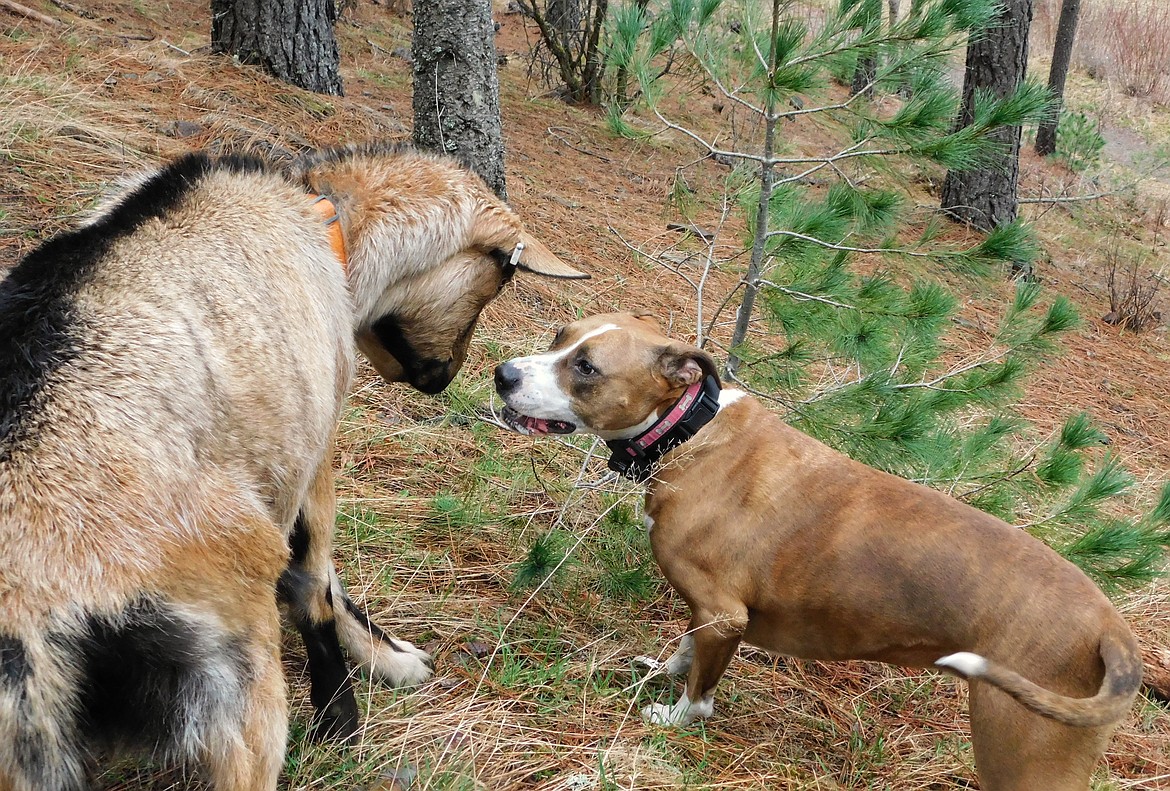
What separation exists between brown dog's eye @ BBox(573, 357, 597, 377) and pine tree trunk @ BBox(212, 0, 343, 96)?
507cm

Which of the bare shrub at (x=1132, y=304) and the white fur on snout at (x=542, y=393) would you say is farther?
the bare shrub at (x=1132, y=304)

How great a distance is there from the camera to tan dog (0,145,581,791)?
1.84 metres

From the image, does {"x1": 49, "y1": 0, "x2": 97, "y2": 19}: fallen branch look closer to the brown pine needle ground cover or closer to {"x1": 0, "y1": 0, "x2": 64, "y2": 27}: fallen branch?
the brown pine needle ground cover

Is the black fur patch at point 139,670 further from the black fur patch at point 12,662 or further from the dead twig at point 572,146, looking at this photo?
the dead twig at point 572,146

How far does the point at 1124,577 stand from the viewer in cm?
391

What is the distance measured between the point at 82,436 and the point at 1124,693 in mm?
2758

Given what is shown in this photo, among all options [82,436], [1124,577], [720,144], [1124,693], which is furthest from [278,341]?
[720,144]

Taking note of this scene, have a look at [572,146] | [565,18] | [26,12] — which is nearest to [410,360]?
[26,12]

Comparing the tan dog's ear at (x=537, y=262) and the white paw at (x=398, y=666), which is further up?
the tan dog's ear at (x=537, y=262)

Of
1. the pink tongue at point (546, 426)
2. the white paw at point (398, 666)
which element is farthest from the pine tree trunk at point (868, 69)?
the white paw at point (398, 666)

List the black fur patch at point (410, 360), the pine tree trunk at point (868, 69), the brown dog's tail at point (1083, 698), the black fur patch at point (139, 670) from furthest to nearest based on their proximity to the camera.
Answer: the pine tree trunk at point (868, 69), the black fur patch at point (410, 360), the brown dog's tail at point (1083, 698), the black fur patch at point (139, 670)

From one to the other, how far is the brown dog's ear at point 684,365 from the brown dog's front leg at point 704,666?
87cm

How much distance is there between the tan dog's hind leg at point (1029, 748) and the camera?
280 centimetres

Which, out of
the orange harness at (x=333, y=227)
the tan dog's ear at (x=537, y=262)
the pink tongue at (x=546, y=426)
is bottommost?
the pink tongue at (x=546, y=426)
